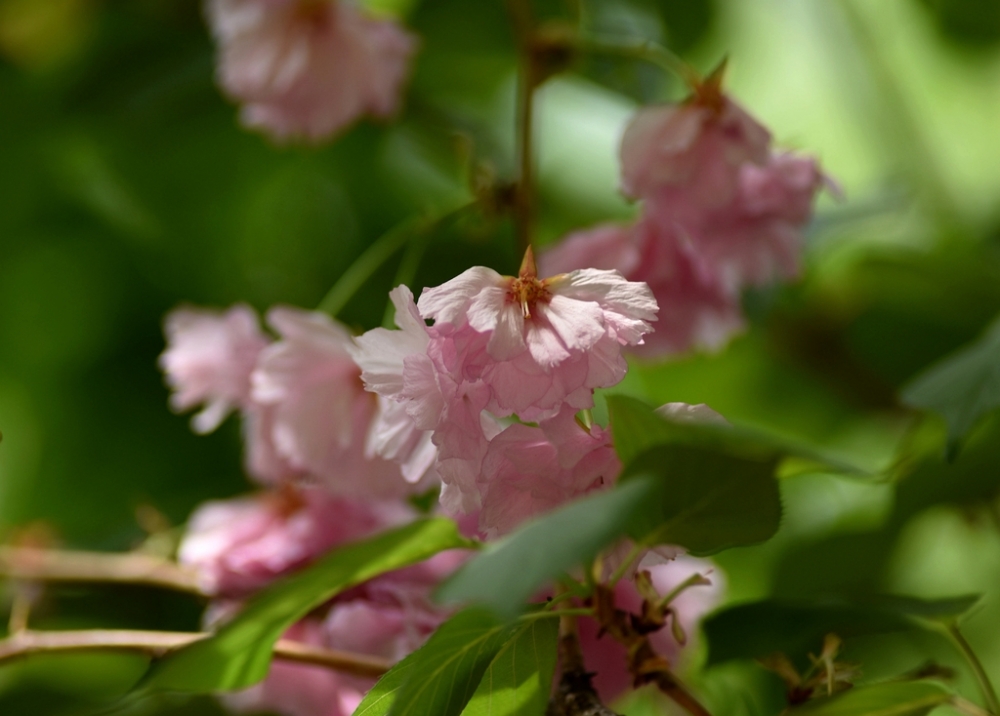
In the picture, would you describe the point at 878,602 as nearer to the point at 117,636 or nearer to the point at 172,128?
the point at 117,636

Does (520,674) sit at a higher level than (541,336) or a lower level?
lower

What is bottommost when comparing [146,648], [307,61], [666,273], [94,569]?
[94,569]

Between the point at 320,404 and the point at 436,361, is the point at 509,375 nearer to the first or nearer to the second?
the point at 436,361

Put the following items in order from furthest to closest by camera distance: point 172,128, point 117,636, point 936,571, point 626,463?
point 936,571 → point 172,128 → point 117,636 → point 626,463

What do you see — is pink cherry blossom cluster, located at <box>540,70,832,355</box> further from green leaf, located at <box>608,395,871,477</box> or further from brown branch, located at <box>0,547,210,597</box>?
brown branch, located at <box>0,547,210,597</box>

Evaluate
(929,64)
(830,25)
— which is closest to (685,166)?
(830,25)

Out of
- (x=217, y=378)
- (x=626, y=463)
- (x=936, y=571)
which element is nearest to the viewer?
(x=626, y=463)

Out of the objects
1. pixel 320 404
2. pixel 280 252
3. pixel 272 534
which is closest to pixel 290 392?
pixel 320 404
